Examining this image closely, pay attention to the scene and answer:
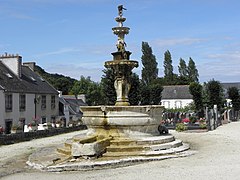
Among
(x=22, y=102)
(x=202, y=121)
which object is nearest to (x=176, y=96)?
(x=202, y=121)

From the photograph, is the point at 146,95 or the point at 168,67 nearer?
the point at 146,95

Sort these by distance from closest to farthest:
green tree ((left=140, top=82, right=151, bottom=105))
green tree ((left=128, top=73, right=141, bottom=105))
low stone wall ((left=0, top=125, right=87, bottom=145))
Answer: low stone wall ((left=0, top=125, right=87, bottom=145)) < green tree ((left=128, top=73, right=141, bottom=105)) < green tree ((left=140, top=82, right=151, bottom=105))

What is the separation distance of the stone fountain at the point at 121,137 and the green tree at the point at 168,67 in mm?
84022

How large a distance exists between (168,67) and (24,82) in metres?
69.3

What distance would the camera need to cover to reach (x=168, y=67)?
3996 inches

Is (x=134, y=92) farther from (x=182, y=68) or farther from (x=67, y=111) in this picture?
(x=182, y=68)

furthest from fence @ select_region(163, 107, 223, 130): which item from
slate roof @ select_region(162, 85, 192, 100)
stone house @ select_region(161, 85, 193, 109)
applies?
slate roof @ select_region(162, 85, 192, 100)

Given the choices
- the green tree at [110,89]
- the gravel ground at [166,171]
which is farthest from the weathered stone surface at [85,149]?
the green tree at [110,89]

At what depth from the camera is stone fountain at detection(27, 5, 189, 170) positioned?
12.3 m

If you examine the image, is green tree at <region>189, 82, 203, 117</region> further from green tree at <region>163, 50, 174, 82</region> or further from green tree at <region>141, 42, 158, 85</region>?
green tree at <region>163, 50, 174, 82</region>

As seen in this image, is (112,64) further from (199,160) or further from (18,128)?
(18,128)

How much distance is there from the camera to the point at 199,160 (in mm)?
11844

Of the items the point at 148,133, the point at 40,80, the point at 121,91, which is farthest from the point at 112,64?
the point at 40,80

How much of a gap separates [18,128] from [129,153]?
13.1 meters
